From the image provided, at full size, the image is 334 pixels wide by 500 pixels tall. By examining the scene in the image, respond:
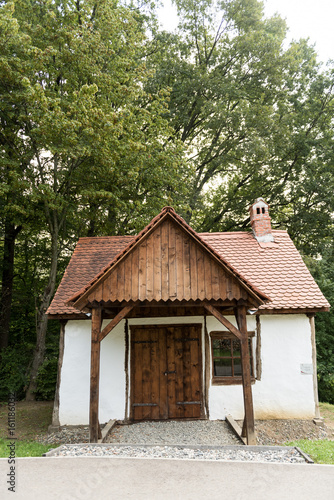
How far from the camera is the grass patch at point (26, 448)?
638 centimetres

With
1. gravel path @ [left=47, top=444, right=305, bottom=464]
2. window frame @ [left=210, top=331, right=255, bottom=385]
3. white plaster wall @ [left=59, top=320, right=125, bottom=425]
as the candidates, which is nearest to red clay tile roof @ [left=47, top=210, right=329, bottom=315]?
white plaster wall @ [left=59, top=320, right=125, bottom=425]

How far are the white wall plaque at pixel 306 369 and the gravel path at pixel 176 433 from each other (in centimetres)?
247

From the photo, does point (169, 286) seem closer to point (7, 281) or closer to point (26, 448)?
point (26, 448)

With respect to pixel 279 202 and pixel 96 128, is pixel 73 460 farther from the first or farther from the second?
pixel 279 202

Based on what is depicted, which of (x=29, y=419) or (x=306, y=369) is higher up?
(x=306, y=369)

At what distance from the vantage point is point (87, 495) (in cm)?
397

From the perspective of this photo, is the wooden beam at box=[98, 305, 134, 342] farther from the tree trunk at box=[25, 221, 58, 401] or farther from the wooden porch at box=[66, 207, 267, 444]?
the tree trunk at box=[25, 221, 58, 401]

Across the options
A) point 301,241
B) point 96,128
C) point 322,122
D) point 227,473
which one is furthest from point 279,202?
point 227,473

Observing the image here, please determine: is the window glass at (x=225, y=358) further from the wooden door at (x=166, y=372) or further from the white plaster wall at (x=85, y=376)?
the white plaster wall at (x=85, y=376)

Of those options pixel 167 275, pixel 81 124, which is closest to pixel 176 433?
pixel 167 275

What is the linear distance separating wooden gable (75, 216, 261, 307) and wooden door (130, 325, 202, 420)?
→ 8.16ft

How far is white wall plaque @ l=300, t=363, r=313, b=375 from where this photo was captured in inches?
349

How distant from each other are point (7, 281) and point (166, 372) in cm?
1021

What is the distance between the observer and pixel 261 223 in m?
11.5
